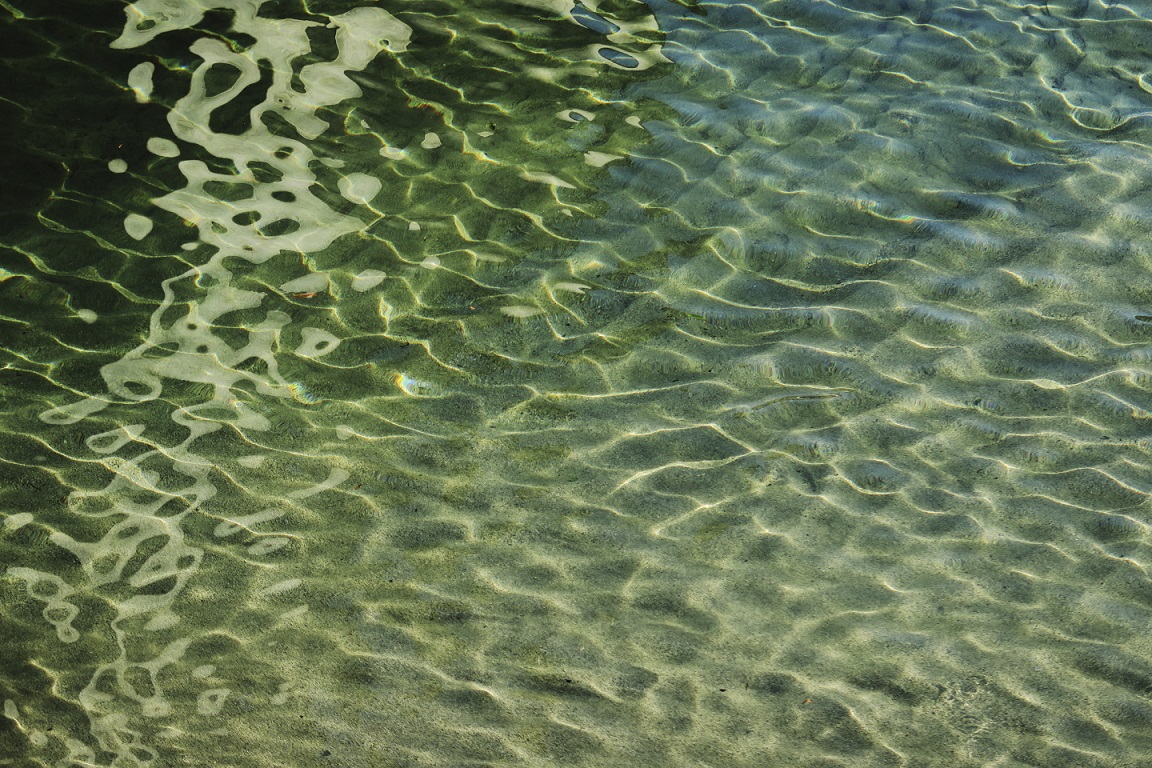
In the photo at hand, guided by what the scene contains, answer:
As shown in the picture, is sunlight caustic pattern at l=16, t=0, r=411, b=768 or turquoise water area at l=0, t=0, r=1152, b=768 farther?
sunlight caustic pattern at l=16, t=0, r=411, b=768

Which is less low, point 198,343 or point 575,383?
point 575,383

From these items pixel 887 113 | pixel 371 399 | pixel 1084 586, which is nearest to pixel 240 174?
pixel 371 399

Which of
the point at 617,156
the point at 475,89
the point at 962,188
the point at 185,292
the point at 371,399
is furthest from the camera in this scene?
the point at 475,89

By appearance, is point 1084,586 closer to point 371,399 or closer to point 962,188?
point 962,188

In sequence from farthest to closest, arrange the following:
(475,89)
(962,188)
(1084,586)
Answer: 1. (475,89)
2. (962,188)
3. (1084,586)

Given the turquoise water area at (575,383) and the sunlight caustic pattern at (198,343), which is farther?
the sunlight caustic pattern at (198,343)

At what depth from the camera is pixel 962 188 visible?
5.49 m

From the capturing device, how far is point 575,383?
4.57m

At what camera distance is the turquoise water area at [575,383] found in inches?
132

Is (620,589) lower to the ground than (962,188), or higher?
lower

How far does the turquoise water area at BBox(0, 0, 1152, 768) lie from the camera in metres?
3.36

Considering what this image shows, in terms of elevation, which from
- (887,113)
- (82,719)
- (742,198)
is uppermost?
(887,113)

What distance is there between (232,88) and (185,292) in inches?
66.4

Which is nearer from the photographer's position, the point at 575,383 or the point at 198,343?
the point at 575,383
